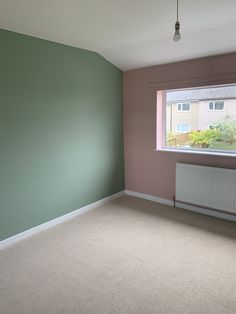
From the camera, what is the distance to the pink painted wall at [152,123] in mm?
3340

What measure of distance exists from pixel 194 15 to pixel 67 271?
2.78m

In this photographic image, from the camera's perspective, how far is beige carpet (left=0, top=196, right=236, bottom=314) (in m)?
1.92

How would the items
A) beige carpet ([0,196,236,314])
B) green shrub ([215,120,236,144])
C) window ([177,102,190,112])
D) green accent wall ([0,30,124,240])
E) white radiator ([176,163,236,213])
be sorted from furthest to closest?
1. window ([177,102,190,112])
2. green shrub ([215,120,236,144])
3. white radiator ([176,163,236,213])
4. green accent wall ([0,30,124,240])
5. beige carpet ([0,196,236,314])

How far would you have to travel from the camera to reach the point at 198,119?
366 cm

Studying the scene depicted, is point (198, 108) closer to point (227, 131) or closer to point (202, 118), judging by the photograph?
point (202, 118)

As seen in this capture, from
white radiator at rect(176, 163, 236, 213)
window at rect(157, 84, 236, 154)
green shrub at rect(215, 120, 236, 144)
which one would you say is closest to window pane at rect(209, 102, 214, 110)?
window at rect(157, 84, 236, 154)

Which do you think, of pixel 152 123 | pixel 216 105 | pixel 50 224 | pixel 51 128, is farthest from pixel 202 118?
pixel 50 224

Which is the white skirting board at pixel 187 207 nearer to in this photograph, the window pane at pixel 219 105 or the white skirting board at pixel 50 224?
the white skirting board at pixel 50 224

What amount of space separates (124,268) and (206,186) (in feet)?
5.88

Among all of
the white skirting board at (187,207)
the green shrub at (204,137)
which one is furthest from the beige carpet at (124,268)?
the green shrub at (204,137)

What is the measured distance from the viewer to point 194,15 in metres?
2.29

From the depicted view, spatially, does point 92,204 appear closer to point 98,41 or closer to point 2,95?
point 2,95

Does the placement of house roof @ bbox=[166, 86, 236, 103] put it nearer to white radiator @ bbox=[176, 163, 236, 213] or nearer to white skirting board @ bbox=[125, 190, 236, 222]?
white radiator @ bbox=[176, 163, 236, 213]

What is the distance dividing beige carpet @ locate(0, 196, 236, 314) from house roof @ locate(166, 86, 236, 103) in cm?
178
